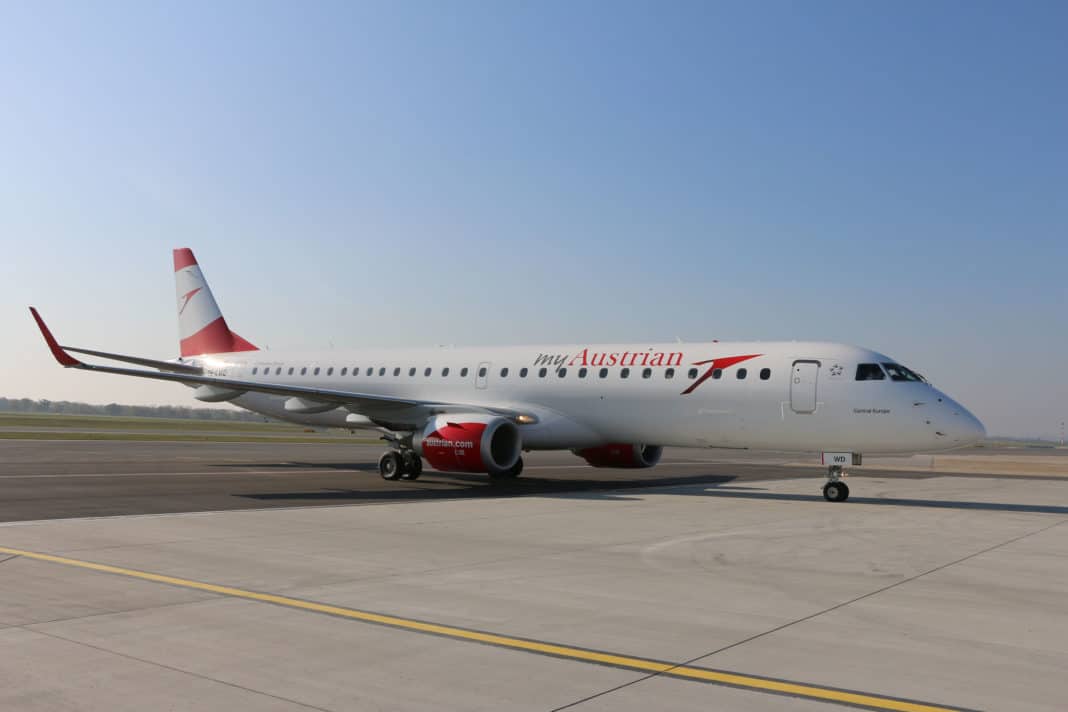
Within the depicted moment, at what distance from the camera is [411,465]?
24031mm

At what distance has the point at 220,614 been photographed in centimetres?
726

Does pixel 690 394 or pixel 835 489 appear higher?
pixel 690 394

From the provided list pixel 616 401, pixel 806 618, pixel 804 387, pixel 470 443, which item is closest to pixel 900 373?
pixel 804 387

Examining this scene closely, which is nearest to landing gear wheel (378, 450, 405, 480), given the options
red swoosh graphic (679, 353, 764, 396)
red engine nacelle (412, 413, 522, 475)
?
red engine nacelle (412, 413, 522, 475)

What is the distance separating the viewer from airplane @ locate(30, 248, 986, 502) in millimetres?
18328

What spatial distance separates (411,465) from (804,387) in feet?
35.0

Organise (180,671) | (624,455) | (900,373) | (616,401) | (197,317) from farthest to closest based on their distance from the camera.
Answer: (197,317) < (624,455) < (616,401) < (900,373) < (180,671)

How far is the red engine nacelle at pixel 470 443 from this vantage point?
20984mm

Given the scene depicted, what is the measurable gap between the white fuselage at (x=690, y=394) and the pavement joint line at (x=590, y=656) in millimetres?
13561

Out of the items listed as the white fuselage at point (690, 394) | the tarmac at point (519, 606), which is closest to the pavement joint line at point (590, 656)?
the tarmac at point (519, 606)

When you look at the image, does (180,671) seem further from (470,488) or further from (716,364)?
(470,488)

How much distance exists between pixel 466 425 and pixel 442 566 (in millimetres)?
11396

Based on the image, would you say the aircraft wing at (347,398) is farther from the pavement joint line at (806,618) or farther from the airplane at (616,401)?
the pavement joint line at (806,618)

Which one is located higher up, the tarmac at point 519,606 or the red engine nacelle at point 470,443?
the red engine nacelle at point 470,443
